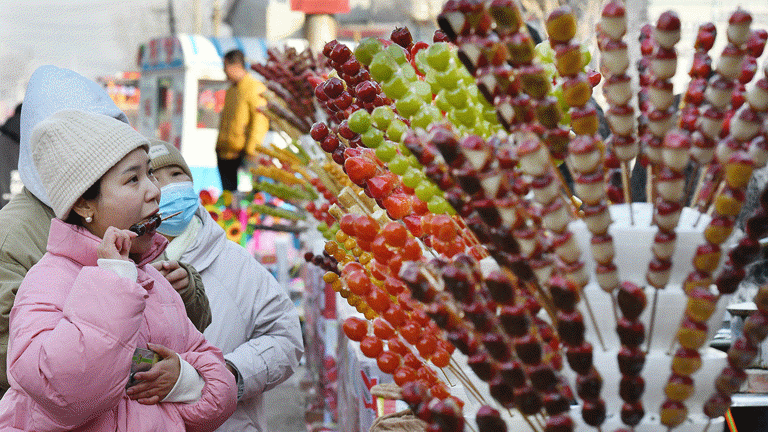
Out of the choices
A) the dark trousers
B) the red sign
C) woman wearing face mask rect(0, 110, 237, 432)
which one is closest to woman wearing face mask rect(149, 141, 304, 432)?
woman wearing face mask rect(0, 110, 237, 432)

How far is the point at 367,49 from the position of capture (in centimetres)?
133

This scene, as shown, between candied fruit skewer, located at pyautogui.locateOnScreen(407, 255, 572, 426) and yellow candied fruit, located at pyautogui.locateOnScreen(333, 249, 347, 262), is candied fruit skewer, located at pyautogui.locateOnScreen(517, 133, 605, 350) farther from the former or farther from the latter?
yellow candied fruit, located at pyautogui.locateOnScreen(333, 249, 347, 262)

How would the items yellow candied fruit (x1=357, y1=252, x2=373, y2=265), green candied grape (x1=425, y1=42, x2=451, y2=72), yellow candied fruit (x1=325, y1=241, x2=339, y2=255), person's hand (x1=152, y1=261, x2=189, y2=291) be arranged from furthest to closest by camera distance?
person's hand (x1=152, y1=261, x2=189, y2=291) → yellow candied fruit (x1=325, y1=241, x2=339, y2=255) → yellow candied fruit (x1=357, y1=252, x2=373, y2=265) → green candied grape (x1=425, y1=42, x2=451, y2=72)

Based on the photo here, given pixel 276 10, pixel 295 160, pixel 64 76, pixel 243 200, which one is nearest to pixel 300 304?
pixel 243 200

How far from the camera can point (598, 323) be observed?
105cm

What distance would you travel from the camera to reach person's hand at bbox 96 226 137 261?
158cm

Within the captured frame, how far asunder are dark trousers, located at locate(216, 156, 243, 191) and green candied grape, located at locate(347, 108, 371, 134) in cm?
695

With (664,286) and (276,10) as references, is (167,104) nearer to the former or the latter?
(276,10)

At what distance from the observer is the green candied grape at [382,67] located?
130 cm

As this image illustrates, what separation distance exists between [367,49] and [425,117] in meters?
0.15

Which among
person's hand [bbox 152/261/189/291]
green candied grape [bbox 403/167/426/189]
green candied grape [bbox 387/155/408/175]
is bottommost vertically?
person's hand [bbox 152/261/189/291]

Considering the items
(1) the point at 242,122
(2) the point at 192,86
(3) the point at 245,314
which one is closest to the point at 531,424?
(3) the point at 245,314

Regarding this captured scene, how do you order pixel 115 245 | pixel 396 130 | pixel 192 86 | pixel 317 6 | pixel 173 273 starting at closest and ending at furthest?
1. pixel 396 130
2. pixel 115 245
3. pixel 173 273
4. pixel 317 6
5. pixel 192 86

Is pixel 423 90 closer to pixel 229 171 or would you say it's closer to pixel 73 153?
pixel 73 153
